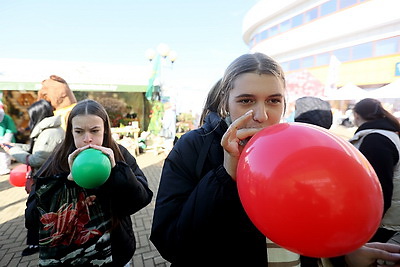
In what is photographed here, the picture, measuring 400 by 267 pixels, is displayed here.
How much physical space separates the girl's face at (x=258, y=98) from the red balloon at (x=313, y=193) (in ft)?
0.99

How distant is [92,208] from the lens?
1516 mm

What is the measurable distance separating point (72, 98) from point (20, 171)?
50.7 inches

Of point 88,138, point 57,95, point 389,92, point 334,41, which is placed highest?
point 334,41

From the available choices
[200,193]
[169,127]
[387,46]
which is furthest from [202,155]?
[387,46]

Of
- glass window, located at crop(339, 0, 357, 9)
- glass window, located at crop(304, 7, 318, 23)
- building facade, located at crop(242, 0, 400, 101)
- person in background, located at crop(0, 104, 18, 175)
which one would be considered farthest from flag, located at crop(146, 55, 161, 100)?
glass window, located at crop(304, 7, 318, 23)

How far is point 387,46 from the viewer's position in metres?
15.6

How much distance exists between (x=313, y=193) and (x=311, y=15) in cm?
2696

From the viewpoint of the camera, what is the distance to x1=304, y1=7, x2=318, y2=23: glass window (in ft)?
70.3

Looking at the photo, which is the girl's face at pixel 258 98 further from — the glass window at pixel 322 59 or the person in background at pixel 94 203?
the glass window at pixel 322 59

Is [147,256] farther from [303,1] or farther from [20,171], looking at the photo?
[303,1]

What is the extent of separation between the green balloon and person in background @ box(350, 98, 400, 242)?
6.95 feet

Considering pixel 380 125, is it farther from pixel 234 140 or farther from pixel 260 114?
pixel 234 140

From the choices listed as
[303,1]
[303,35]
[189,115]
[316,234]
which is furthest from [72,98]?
[303,1]

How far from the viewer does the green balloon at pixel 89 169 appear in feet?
3.99
